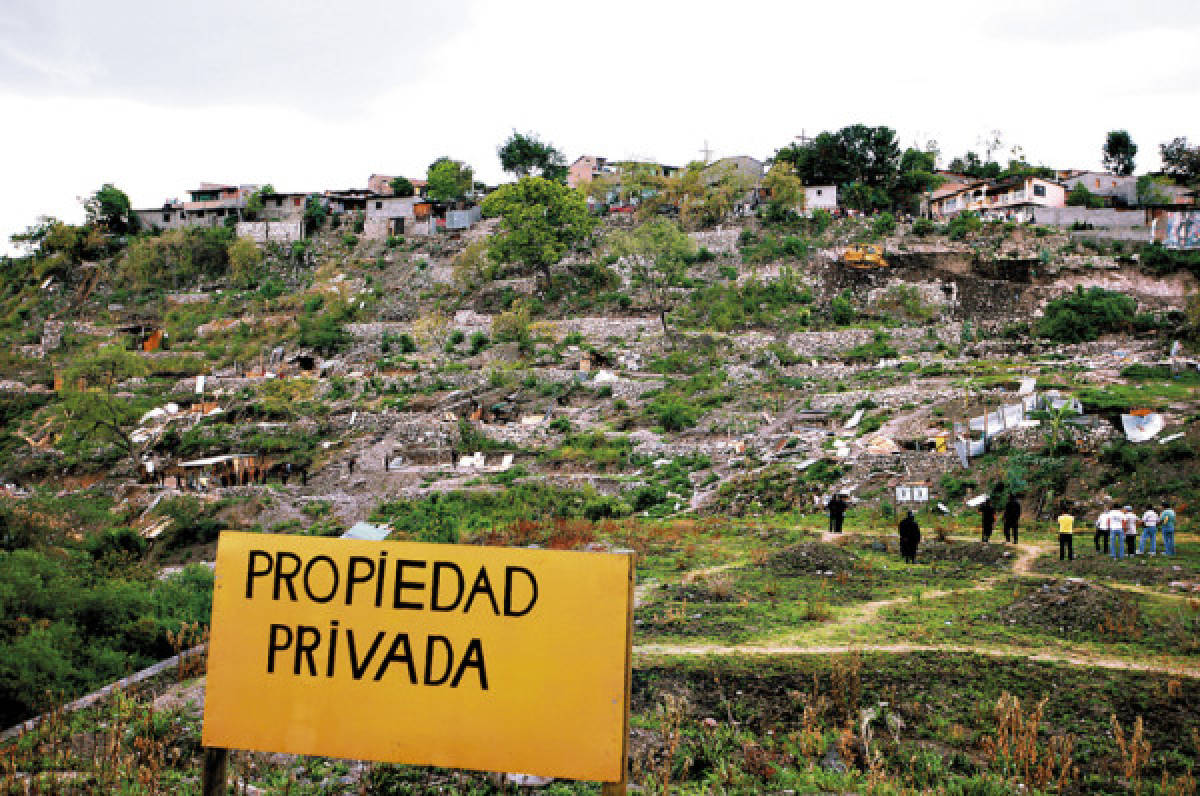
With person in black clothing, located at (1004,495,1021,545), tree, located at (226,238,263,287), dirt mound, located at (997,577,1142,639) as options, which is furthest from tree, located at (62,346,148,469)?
dirt mound, located at (997,577,1142,639)

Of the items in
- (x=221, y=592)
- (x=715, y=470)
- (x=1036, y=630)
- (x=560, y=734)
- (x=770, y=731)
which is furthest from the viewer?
(x=715, y=470)

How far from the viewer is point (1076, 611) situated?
8828mm

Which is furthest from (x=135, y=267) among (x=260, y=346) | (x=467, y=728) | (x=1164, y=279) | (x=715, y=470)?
(x=1164, y=279)

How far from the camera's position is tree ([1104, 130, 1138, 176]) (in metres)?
64.0

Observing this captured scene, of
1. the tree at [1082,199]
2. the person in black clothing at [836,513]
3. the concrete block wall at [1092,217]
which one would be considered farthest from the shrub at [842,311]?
the person in black clothing at [836,513]

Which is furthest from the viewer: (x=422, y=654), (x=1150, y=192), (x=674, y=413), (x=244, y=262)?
(x=244, y=262)

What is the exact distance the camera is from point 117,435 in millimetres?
29797

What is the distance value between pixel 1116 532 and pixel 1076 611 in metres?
4.27

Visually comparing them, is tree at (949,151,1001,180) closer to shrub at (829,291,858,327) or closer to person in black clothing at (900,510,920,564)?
shrub at (829,291,858,327)

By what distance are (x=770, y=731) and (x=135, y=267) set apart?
59.9 meters

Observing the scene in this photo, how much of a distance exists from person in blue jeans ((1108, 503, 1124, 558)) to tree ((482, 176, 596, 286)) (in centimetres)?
3460

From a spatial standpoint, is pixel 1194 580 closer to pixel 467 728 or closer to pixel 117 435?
pixel 467 728

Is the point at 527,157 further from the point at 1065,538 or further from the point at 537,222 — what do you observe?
the point at 1065,538

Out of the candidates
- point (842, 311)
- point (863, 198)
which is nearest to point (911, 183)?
point (863, 198)
